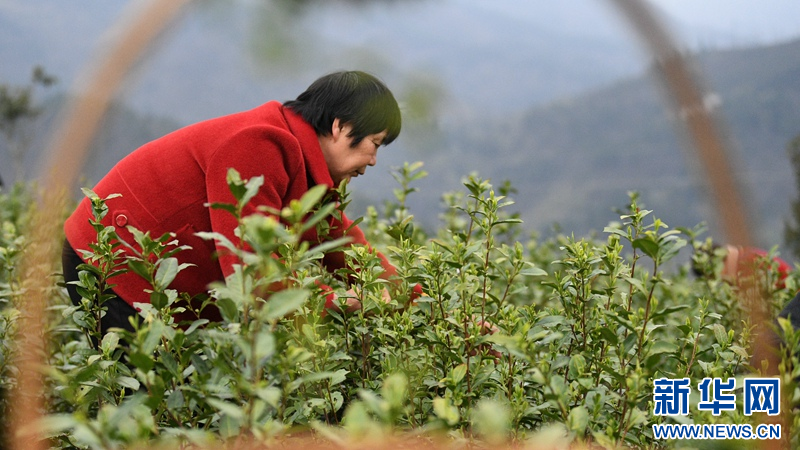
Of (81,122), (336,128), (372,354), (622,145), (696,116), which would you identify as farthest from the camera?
(622,145)

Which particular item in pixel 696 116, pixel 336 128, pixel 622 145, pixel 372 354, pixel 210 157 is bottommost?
pixel 372 354

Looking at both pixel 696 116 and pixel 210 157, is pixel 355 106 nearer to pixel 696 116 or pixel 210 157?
pixel 210 157

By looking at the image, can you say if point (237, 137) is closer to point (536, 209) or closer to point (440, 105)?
point (440, 105)

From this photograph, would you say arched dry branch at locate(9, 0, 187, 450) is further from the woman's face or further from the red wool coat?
the woman's face

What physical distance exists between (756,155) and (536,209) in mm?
3301

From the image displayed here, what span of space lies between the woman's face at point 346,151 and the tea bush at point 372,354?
0.09m

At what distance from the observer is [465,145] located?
6473 mm

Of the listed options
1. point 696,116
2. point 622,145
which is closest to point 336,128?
point 696,116

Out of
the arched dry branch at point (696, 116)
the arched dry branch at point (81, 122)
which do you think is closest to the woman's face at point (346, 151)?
the arched dry branch at point (81, 122)

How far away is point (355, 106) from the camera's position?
2000mm

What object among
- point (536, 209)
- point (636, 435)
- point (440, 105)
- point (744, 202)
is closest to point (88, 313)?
point (440, 105)

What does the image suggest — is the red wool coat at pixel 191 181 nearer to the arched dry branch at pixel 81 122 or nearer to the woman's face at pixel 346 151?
the woman's face at pixel 346 151

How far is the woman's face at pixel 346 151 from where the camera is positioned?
203cm

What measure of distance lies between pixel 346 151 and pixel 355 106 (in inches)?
5.5
